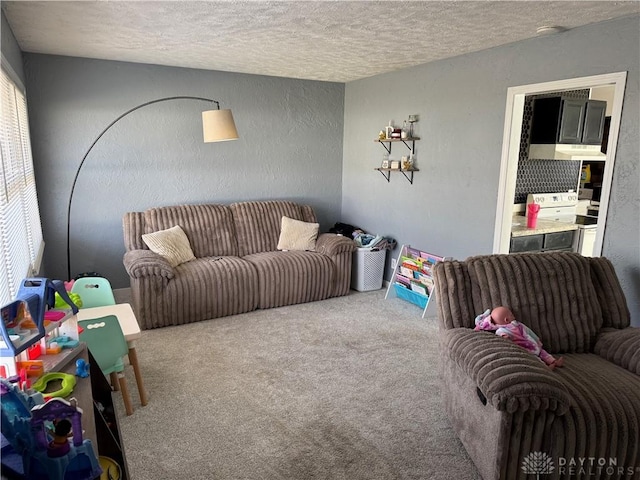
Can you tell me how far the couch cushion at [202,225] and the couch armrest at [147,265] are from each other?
0.46 m

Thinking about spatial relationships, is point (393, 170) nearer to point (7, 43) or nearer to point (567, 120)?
point (567, 120)

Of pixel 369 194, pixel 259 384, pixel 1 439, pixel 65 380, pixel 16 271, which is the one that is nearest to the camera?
pixel 1 439

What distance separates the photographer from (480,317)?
239 centimetres

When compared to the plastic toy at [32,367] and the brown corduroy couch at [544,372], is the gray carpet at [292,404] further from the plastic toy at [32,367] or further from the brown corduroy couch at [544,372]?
A: the plastic toy at [32,367]

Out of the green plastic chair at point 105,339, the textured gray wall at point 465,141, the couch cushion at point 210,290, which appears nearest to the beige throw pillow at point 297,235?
the couch cushion at point 210,290

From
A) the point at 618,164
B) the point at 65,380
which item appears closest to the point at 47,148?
the point at 65,380

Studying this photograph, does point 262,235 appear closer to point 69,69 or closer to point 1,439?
point 69,69

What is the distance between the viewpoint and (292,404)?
2.72 m

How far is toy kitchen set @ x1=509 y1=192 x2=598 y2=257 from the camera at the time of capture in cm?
415

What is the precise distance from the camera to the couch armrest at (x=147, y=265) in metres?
3.69

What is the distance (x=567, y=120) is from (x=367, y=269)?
242cm

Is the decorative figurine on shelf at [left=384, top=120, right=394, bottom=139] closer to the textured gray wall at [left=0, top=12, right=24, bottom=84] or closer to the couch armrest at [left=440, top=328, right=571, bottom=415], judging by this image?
the couch armrest at [left=440, top=328, right=571, bottom=415]

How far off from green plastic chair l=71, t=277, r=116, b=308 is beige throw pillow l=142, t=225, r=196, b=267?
1.22 m

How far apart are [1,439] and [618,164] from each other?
3286 millimetres
